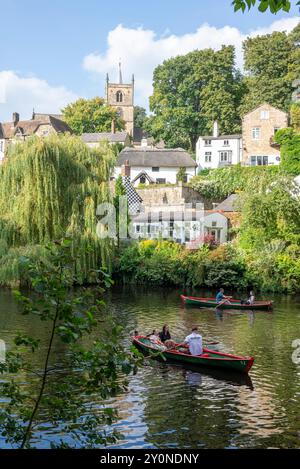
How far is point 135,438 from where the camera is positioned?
47.9 ft

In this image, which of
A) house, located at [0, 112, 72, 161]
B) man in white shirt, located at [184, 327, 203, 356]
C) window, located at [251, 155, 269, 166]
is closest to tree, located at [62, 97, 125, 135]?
house, located at [0, 112, 72, 161]

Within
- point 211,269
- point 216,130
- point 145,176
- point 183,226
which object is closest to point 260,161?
point 216,130

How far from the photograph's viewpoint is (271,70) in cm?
7425

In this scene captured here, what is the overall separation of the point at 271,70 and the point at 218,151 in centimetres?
1312

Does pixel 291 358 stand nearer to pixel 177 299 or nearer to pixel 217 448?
pixel 217 448

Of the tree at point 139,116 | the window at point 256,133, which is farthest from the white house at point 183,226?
the tree at point 139,116

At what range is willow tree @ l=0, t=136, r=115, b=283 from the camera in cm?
3731

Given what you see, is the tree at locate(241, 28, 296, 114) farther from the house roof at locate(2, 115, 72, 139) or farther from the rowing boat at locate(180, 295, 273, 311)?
the rowing boat at locate(180, 295, 273, 311)

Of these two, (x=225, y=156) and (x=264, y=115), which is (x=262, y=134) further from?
(x=225, y=156)

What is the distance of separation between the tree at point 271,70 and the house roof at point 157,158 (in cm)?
1248

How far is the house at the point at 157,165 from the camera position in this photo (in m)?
68.6

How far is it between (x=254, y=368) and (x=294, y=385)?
7.86 feet

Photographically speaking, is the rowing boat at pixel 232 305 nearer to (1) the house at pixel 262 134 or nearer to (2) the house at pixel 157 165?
(1) the house at pixel 262 134
